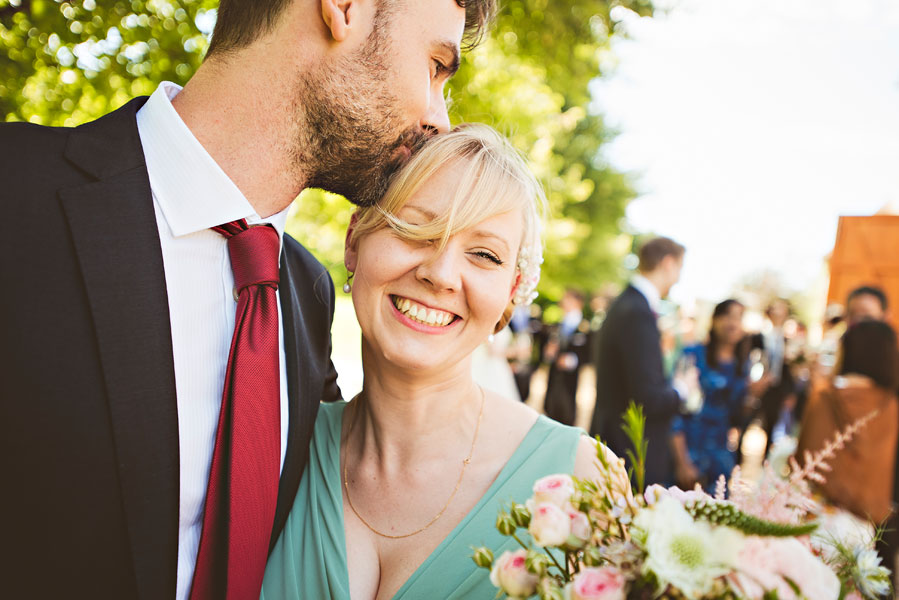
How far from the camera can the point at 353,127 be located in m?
1.96

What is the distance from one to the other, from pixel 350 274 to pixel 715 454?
539cm

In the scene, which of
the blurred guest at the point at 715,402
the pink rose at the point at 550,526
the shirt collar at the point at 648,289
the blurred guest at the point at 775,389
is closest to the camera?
the pink rose at the point at 550,526

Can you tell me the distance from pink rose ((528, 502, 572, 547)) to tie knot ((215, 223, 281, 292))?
109 cm

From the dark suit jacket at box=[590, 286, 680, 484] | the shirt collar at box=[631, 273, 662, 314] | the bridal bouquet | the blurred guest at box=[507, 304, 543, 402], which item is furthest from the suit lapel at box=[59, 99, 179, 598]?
the blurred guest at box=[507, 304, 543, 402]

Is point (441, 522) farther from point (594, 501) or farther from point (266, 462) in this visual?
point (594, 501)

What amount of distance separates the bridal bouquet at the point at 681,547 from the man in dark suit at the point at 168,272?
2.90 ft

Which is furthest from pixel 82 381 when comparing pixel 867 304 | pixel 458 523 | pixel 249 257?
pixel 867 304

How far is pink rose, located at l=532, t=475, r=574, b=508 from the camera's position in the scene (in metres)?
1.18

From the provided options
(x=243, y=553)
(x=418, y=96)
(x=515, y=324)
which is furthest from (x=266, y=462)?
(x=515, y=324)

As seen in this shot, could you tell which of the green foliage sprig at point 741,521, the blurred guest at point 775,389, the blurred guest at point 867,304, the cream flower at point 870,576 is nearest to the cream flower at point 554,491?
the green foliage sprig at point 741,521

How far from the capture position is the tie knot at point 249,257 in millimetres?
1812

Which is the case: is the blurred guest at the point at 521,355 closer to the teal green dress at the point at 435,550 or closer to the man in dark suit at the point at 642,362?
the man in dark suit at the point at 642,362

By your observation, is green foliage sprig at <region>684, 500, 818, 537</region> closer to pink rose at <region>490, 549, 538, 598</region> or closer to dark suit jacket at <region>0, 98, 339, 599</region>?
pink rose at <region>490, 549, 538, 598</region>

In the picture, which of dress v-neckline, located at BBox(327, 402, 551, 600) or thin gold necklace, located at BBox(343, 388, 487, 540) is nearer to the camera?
dress v-neckline, located at BBox(327, 402, 551, 600)
